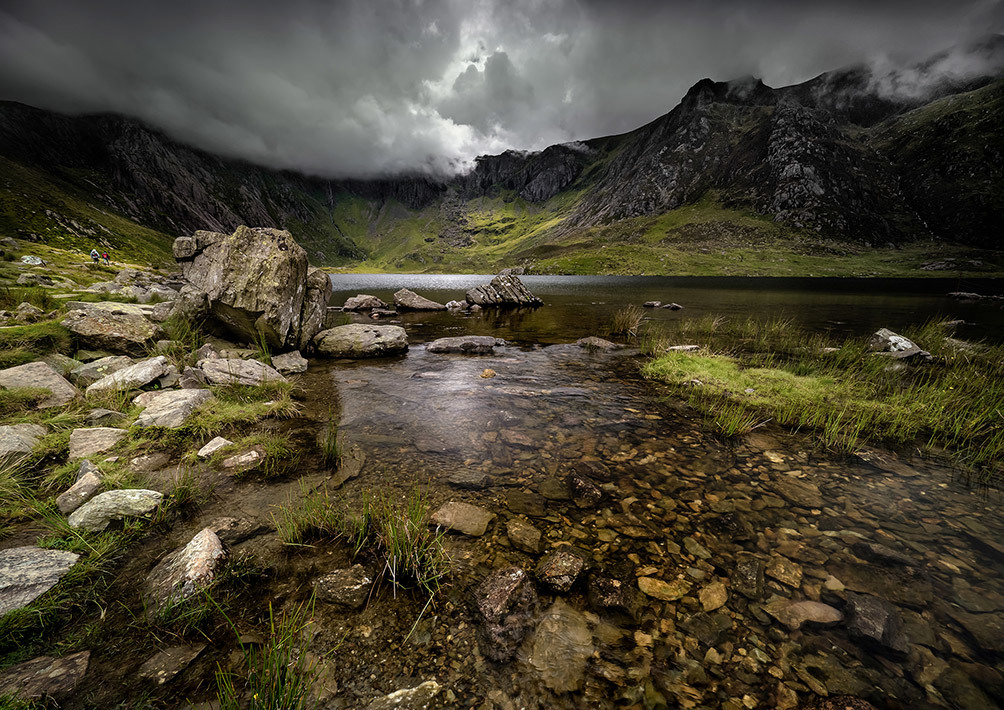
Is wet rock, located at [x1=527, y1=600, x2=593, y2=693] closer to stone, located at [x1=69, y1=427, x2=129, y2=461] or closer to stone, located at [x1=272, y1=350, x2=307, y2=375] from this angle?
stone, located at [x1=69, y1=427, x2=129, y2=461]

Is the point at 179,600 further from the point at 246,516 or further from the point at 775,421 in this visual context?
the point at 775,421

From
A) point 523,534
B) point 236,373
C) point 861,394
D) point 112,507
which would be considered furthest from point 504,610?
point 861,394

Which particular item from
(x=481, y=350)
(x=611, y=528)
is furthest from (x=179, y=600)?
(x=481, y=350)

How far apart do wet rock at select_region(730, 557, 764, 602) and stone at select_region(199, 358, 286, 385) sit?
11867 millimetres

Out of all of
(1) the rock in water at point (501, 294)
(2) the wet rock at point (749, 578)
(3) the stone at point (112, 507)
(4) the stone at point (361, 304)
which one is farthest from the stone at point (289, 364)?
(1) the rock in water at point (501, 294)

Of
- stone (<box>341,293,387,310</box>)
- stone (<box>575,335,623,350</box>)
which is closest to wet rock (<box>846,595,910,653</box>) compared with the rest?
stone (<box>575,335,623,350</box>)

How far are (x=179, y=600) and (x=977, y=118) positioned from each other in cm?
33682

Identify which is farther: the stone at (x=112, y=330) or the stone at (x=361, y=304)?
→ the stone at (x=361, y=304)

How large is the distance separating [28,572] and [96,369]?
799 centimetres

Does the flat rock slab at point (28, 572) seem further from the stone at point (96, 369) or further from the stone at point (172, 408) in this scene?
the stone at point (96, 369)

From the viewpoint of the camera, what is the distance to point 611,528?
5.55 m

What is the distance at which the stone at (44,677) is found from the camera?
109 inches

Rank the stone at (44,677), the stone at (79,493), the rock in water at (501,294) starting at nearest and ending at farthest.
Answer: the stone at (44,677) < the stone at (79,493) < the rock in water at (501,294)

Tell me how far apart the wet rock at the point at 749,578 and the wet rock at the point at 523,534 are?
2570 mm
